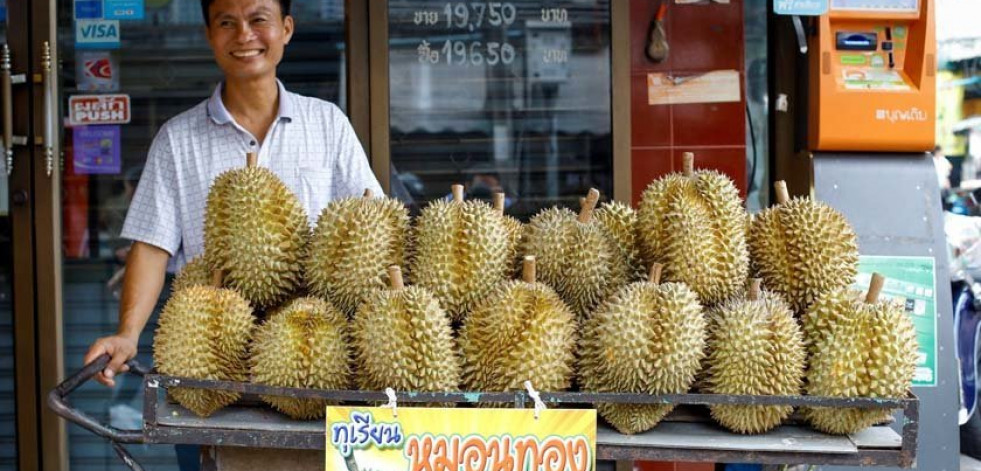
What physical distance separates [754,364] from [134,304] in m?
1.44

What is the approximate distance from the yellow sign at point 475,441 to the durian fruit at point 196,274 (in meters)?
0.56

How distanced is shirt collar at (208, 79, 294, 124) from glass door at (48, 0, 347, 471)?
4.06 feet

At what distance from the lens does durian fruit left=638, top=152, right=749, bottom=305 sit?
1900mm

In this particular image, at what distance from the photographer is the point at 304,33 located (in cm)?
404

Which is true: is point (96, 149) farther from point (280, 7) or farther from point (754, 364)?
point (754, 364)

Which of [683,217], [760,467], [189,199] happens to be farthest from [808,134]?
[189,199]

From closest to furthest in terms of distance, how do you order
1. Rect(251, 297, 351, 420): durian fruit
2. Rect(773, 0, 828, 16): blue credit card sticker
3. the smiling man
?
1. Rect(251, 297, 351, 420): durian fruit
2. the smiling man
3. Rect(773, 0, 828, 16): blue credit card sticker

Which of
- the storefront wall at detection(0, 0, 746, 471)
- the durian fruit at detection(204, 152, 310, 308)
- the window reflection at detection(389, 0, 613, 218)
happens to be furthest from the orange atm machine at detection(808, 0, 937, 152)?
the durian fruit at detection(204, 152, 310, 308)

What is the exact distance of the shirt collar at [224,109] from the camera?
2717mm

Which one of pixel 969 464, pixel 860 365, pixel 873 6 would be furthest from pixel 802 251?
pixel 969 464

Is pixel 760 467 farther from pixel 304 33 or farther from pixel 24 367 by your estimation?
pixel 24 367

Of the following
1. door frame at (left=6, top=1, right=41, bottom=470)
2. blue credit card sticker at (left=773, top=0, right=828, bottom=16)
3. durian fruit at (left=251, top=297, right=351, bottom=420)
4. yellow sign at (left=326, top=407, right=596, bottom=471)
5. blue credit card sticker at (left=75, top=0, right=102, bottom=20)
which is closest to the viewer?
yellow sign at (left=326, top=407, right=596, bottom=471)

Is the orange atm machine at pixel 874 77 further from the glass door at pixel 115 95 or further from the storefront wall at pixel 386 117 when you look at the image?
the glass door at pixel 115 95

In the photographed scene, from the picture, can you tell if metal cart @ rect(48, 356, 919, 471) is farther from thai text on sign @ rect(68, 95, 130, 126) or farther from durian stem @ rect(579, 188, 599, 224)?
thai text on sign @ rect(68, 95, 130, 126)
